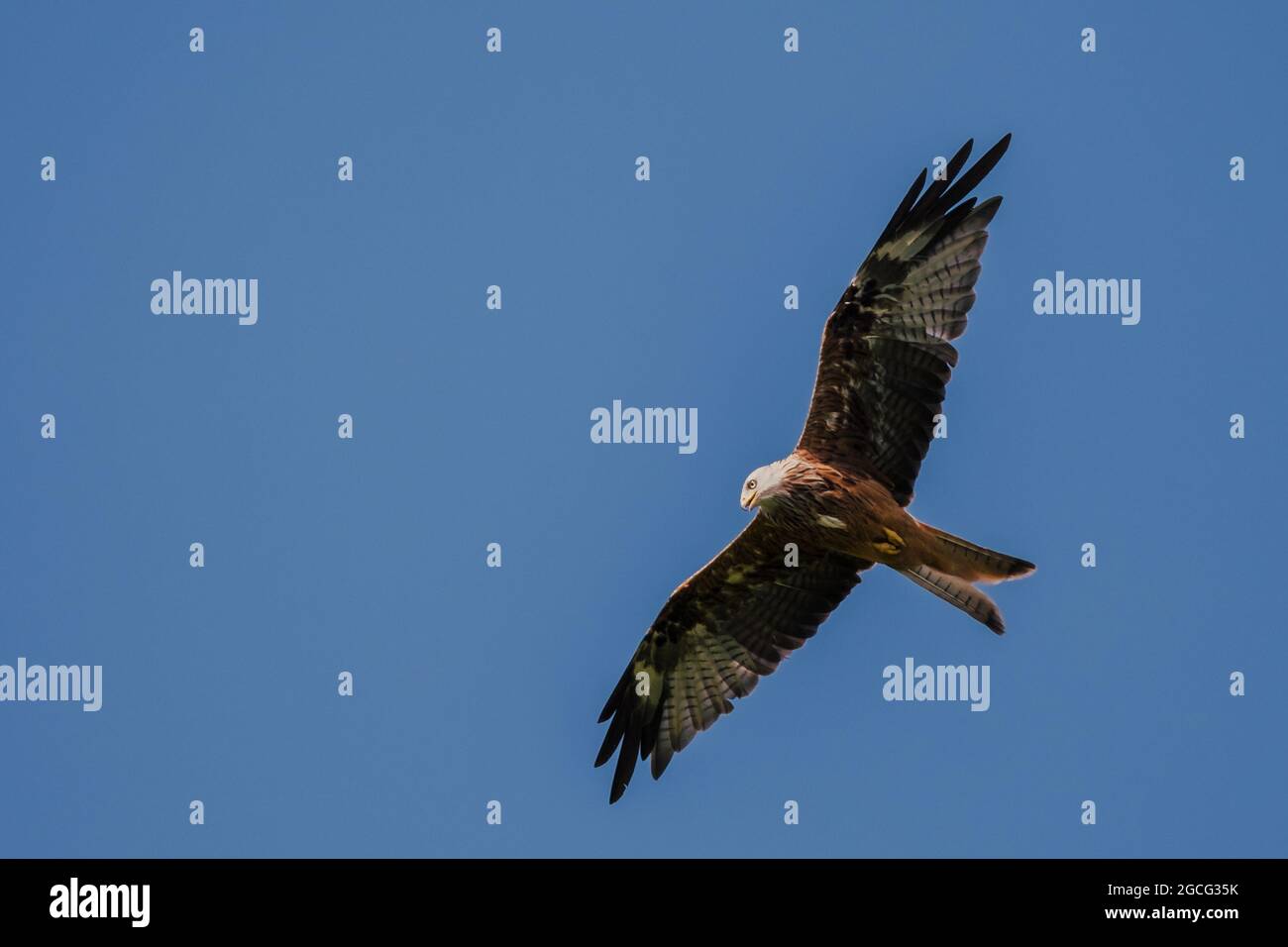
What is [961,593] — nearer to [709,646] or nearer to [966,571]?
[966,571]

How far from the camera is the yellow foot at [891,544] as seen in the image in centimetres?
1103

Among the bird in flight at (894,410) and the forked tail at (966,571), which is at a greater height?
the bird in flight at (894,410)

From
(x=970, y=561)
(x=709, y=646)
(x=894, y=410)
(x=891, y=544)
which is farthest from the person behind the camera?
(x=709, y=646)

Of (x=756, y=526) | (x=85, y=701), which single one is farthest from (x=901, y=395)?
(x=85, y=701)

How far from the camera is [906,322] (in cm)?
1114

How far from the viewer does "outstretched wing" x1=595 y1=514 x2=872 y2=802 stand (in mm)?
12188

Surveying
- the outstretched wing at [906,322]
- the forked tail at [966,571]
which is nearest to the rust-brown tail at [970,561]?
the forked tail at [966,571]

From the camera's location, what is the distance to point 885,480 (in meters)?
11.4

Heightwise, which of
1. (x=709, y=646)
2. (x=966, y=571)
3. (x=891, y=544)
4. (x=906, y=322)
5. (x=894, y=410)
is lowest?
(x=709, y=646)

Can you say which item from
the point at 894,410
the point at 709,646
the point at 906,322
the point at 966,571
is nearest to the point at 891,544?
the point at 966,571

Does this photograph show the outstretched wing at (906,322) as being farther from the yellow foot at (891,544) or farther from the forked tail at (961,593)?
the forked tail at (961,593)

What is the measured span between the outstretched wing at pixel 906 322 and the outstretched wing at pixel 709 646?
1.18 metres

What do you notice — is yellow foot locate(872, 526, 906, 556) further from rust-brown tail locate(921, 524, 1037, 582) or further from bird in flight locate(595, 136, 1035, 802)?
rust-brown tail locate(921, 524, 1037, 582)

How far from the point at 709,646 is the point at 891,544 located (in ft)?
6.32
